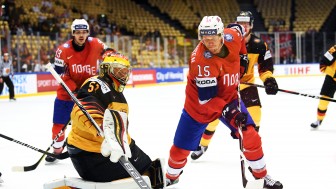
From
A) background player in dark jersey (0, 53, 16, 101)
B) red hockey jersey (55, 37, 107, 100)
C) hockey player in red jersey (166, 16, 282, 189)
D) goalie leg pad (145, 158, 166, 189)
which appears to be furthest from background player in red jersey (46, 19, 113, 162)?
background player in dark jersey (0, 53, 16, 101)

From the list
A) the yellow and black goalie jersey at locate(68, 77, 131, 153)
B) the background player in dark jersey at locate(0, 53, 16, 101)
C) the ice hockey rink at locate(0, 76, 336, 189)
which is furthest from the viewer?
the background player in dark jersey at locate(0, 53, 16, 101)

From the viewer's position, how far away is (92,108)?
10.4 ft

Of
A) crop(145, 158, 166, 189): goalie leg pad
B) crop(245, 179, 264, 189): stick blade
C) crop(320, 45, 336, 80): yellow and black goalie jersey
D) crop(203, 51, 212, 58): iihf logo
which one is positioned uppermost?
crop(203, 51, 212, 58): iihf logo

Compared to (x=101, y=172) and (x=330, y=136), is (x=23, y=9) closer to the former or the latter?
(x=330, y=136)

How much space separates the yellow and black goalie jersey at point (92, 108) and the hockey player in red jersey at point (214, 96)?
67 cm

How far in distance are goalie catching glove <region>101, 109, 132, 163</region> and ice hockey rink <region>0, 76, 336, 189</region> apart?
4.02 feet

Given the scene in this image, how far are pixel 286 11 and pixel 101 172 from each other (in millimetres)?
23658

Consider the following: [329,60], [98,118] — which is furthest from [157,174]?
[329,60]

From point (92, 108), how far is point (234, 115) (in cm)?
101

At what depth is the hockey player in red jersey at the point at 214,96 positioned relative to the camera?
3.69m

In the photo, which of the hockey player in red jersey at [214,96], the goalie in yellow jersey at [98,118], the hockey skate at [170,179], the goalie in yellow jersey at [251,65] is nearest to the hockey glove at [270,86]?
the goalie in yellow jersey at [251,65]

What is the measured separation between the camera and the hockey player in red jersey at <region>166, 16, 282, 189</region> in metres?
3.69

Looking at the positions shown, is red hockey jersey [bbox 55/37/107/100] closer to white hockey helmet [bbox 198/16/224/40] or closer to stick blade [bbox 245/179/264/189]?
white hockey helmet [bbox 198/16/224/40]

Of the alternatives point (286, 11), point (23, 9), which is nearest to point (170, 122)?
point (23, 9)
